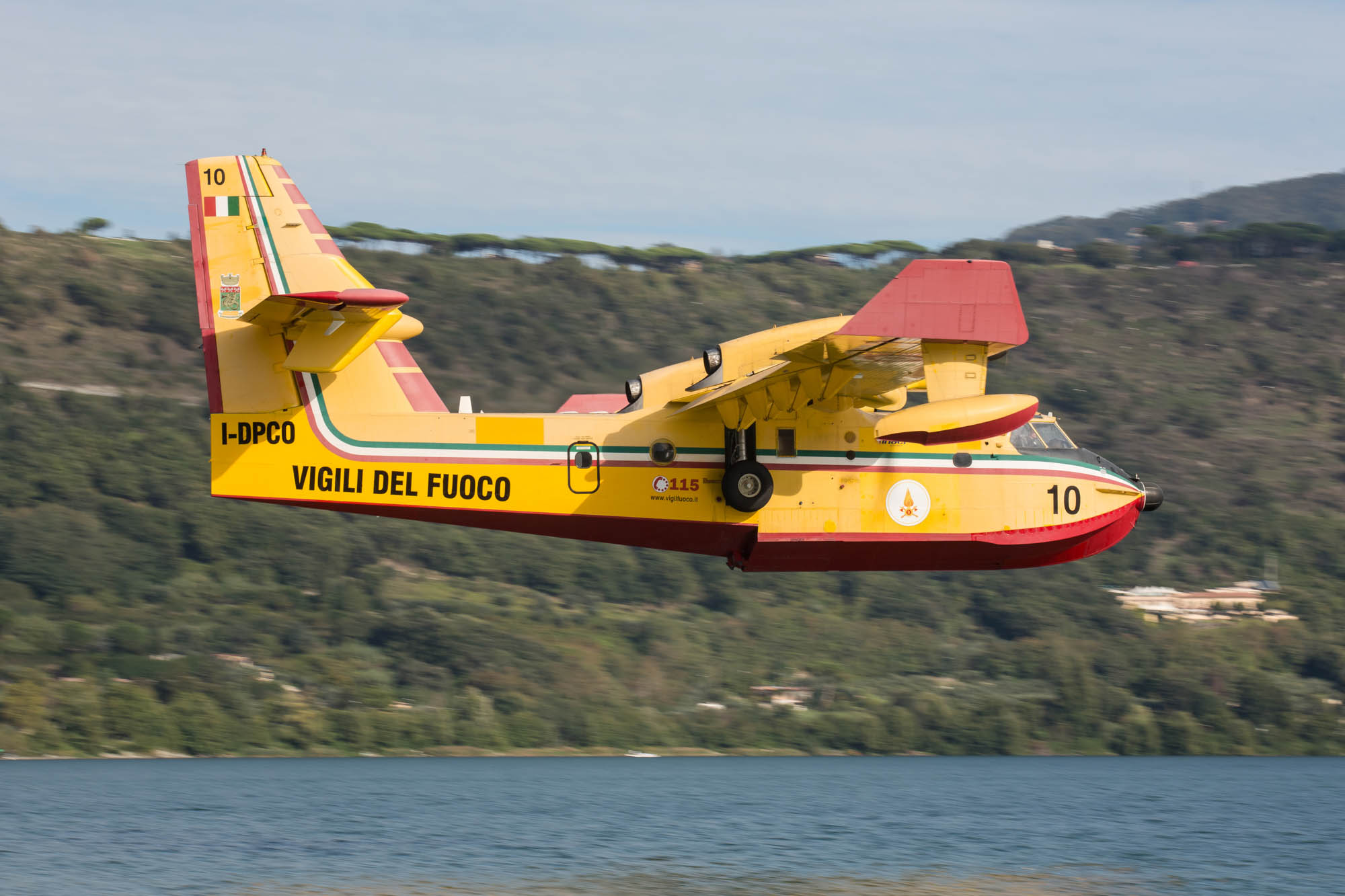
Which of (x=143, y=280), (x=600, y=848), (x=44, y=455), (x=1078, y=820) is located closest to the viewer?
(x=600, y=848)

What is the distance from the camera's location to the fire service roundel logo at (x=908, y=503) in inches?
728

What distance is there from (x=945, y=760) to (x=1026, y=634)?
1288cm

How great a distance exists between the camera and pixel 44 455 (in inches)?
4496

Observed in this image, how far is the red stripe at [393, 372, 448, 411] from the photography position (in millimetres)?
18922

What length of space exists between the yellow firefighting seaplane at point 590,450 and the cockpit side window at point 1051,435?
105cm

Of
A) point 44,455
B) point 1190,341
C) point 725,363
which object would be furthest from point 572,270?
point 725,363

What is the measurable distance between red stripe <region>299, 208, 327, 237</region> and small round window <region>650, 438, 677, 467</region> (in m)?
5.54

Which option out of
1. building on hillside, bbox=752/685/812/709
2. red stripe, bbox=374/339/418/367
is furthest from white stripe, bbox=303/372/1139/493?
building on hillside, bbox=752/685/812/709

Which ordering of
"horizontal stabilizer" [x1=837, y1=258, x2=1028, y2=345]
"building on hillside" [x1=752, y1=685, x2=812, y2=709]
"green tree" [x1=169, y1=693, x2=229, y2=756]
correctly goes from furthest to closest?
"building on hillside" [x1=752, y1=685, x2=812, y2=709]
"green tree" [x1=169, y1=693, x2=229, y2=756]
"horizontal stabilizer" [x1=837, y1=258, x2=1028, y2=345]

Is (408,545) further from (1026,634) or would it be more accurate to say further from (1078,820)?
(1078,820)

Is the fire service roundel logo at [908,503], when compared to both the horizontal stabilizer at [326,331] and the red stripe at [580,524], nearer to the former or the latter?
the red stripe at [580,524]

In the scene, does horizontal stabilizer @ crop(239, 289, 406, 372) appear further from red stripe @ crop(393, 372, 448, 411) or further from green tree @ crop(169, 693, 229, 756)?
green tree @ crop(169, 693, 229, 756)

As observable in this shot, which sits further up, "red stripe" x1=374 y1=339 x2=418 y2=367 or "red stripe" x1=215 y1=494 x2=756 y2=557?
"red stripe" x1=374 y1=339 x2=418 y2=367

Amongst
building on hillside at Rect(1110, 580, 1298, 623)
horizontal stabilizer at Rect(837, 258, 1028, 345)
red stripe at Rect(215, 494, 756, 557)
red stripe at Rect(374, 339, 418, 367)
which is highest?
horizontal stabilizer at Rect(837, 258, 1028, 345)
